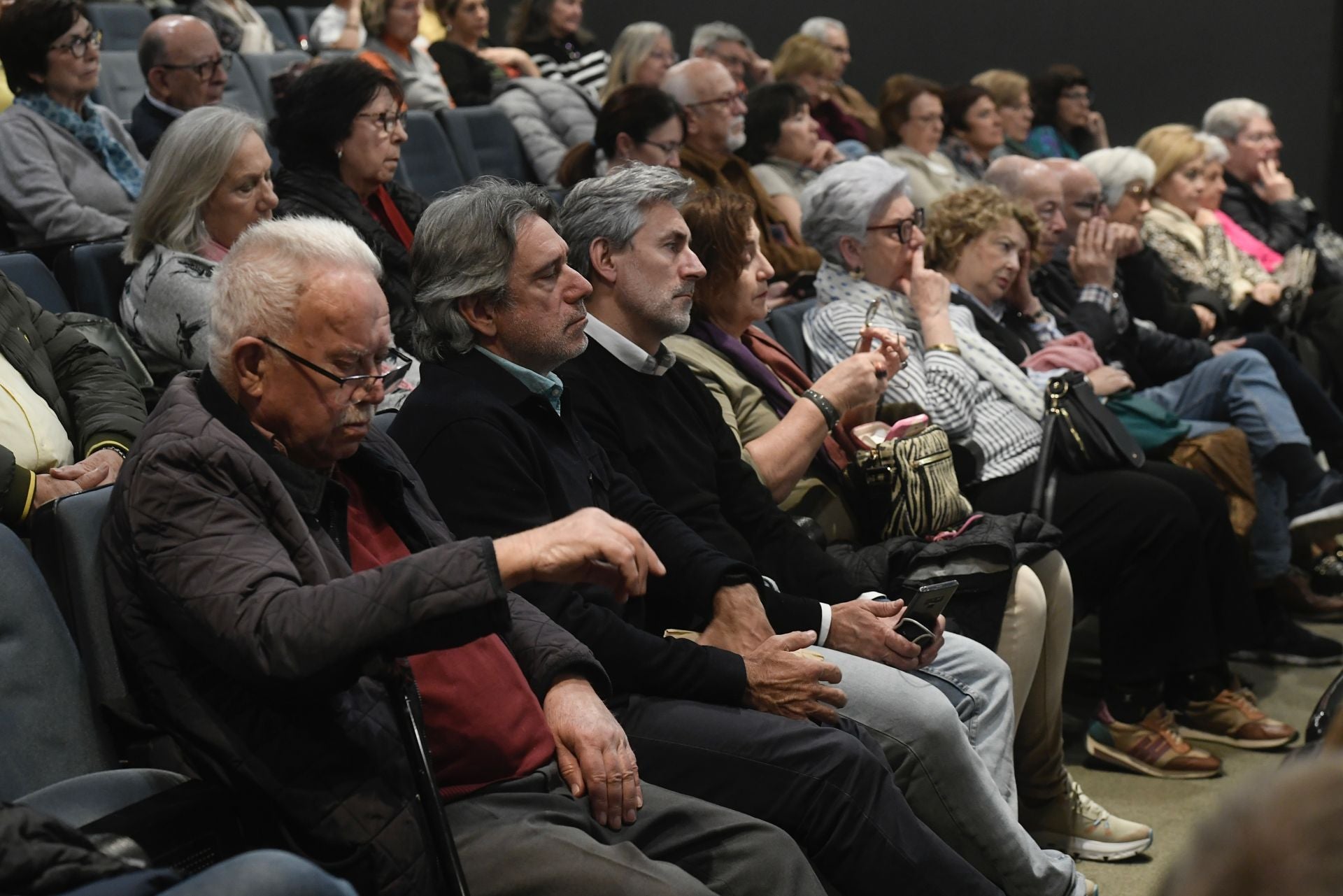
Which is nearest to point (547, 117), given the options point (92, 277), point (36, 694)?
point (92, 277)

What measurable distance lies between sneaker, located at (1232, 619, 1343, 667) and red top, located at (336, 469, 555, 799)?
267cm

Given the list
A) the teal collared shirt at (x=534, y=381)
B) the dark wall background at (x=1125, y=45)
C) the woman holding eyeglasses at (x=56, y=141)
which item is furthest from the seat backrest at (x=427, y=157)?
the dark wall background at (x=1125, y=45)

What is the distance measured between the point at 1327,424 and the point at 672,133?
2.11 m

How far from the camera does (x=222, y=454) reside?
1523mm

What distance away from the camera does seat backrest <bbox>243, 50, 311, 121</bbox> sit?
5551mm

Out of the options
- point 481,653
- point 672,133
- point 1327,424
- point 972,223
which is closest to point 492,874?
point 481,653

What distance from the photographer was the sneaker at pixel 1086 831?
280 cm

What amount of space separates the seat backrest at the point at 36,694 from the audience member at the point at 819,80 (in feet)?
17.1

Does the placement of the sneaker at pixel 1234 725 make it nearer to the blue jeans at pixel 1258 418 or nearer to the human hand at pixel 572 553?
the blue jeans at pixel 1258 418

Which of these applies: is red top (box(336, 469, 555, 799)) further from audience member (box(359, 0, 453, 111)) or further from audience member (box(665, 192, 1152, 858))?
audience member (box(359, 0, 453, 111))

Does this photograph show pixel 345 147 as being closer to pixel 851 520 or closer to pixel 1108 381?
pixel 851 520

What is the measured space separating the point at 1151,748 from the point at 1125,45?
6.19 m

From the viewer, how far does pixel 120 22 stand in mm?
6004

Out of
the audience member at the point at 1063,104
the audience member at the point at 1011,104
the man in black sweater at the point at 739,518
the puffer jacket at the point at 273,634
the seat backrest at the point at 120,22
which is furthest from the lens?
the audience member at the point at 1063,104
